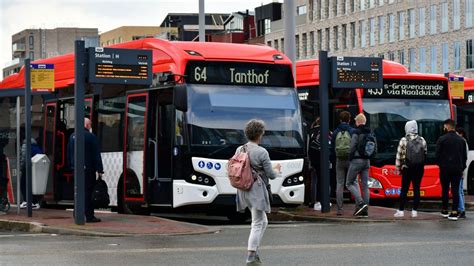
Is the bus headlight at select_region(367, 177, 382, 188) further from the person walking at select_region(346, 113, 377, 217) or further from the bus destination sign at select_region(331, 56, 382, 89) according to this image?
the person walking at select_region(346, 113, 377, 217)

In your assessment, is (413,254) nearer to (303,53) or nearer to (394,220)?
(394,220)

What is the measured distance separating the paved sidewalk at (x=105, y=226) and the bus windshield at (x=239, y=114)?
1719 millimetres

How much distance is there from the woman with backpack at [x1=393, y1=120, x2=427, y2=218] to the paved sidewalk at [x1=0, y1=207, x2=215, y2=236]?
4.60m

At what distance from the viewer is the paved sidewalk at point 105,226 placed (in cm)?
1861

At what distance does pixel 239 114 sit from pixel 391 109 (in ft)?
21.6

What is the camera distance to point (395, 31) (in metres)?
99.5

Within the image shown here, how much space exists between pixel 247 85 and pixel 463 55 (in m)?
70.3

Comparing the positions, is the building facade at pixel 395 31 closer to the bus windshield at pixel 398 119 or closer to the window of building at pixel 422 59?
the window of building at pixel 422 59

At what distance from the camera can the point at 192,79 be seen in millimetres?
21688

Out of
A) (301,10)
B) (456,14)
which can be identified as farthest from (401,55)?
(301,10)

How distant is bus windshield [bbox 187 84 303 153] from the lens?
21.3 meters

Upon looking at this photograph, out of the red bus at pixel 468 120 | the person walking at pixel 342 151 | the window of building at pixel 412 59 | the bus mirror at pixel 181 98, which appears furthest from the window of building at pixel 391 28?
the bus mirror at pixel 181 98

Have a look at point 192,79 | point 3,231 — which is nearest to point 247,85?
point 192,79

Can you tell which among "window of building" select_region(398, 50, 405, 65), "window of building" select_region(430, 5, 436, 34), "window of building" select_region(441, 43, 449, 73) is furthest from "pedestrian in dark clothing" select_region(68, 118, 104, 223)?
"window of building" select_region(398, 50, 405, 65)
